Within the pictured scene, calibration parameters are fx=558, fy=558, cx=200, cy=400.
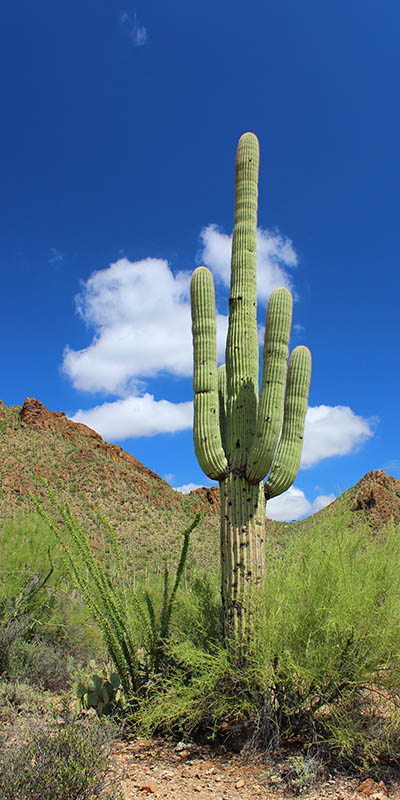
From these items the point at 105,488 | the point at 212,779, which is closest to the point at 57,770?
the point at 212,779

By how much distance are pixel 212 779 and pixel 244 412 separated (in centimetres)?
382

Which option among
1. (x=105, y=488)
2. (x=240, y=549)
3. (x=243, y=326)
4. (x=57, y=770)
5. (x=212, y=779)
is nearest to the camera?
(x=57, y=770)

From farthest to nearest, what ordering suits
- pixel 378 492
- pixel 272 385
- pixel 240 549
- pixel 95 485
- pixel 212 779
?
pixel 95 485
pixel 378 492
pixel 272 385
pixel 240 549
pixel 212 779

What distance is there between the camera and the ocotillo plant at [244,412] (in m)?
6.37

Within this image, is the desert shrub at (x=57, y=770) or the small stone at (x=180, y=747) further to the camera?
the small stone at (x=180, y=747)

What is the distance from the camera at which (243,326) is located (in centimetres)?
725

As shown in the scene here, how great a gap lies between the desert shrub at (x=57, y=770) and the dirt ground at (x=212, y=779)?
1.95 feet

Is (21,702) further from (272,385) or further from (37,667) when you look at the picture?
(272,385)

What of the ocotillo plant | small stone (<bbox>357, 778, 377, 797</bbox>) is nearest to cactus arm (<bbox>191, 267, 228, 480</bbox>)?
the ocotillo plant

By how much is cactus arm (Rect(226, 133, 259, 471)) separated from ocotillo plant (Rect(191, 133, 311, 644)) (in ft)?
0.04

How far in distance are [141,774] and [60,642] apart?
4.97m

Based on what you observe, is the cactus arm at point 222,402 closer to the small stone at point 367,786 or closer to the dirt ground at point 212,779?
the dirt ground at point 212,779

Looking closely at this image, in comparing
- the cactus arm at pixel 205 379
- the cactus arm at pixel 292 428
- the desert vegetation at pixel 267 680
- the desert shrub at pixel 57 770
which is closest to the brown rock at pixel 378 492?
the cactus arm at pixel 292 428

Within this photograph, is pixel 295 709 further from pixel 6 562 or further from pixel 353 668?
pixel 6 562
